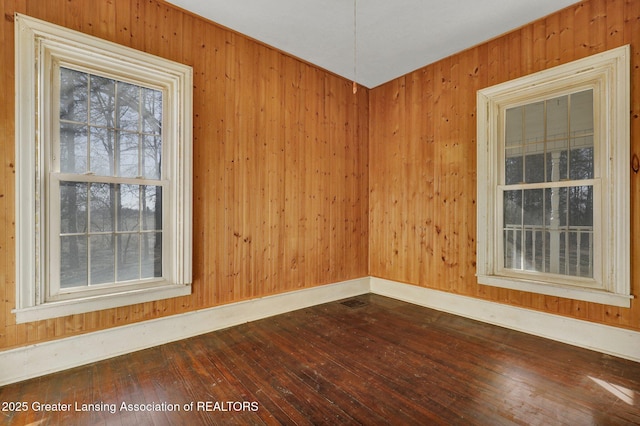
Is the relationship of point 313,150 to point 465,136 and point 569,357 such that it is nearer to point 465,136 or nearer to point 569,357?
point 465,136

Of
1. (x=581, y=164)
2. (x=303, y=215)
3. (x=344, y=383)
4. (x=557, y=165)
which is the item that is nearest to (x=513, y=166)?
(x=557, y=165)

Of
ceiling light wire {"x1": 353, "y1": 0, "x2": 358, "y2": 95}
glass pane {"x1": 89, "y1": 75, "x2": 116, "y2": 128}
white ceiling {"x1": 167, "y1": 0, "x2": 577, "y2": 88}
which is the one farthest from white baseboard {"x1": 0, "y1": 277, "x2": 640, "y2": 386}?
white ceiling {"x1": 167, "y1": 0, "x2": 577, "y2": 88}

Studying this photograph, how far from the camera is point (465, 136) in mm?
3398

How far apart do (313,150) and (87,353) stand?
293cm

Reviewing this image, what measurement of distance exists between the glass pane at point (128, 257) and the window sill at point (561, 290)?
3395 millimetres

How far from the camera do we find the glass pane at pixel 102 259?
2.38 m

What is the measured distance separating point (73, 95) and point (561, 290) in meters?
4.42

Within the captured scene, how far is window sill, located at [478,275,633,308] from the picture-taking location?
2430mm

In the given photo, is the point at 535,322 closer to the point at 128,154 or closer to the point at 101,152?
the point at 128,154

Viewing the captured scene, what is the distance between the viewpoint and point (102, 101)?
242 cm

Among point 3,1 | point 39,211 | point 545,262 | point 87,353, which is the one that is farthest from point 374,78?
point 87,353

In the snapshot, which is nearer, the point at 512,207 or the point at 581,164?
the point at 581,164

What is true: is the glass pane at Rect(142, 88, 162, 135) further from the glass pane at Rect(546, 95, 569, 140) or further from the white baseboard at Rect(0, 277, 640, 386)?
the glass pane at Rect(546, 95, 569, 140)

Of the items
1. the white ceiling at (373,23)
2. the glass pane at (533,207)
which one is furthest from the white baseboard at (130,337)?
the white ceiling at (373,23)
